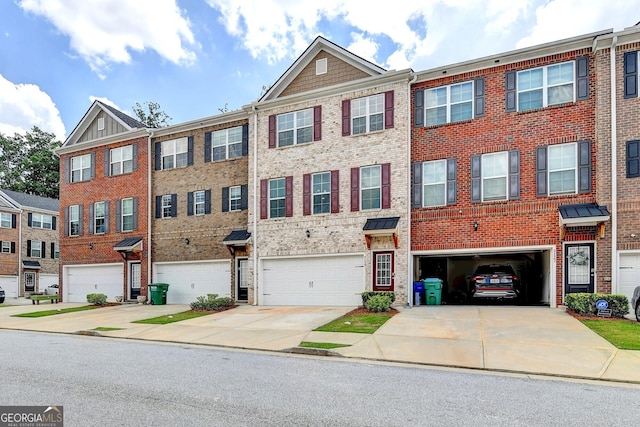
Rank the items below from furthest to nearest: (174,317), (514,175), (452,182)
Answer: (452,182) → (174,317) → (514,175)

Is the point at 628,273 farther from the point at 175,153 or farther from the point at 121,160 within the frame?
the point at 121,160

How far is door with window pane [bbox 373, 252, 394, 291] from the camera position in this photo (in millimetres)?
17000

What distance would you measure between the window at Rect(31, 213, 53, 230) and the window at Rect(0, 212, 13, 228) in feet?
5.89

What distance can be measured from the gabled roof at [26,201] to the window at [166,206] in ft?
69.1

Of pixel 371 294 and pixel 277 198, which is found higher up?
pixel 277 198

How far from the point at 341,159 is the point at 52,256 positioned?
105ft

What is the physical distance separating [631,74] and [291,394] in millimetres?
14435

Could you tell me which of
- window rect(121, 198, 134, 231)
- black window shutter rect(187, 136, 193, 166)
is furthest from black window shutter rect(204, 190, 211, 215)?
window rect(121, 198, 134, 231)

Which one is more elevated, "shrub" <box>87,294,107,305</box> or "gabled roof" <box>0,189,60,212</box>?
"gabled roof" <box>0,189,60,212</box>

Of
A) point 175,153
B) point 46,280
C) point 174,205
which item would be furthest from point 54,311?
point 46,280

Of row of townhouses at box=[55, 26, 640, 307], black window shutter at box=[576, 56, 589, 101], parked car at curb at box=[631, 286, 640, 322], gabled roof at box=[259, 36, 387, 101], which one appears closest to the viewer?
parked car at curb at box=[631, 286, 640, 322]

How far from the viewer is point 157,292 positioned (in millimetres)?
21531

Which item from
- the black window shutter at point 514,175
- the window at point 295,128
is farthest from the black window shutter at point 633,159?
the window at point 295,128

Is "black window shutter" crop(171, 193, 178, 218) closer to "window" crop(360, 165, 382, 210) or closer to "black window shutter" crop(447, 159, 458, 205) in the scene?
"window" crop(360, 165, 382, 210)
